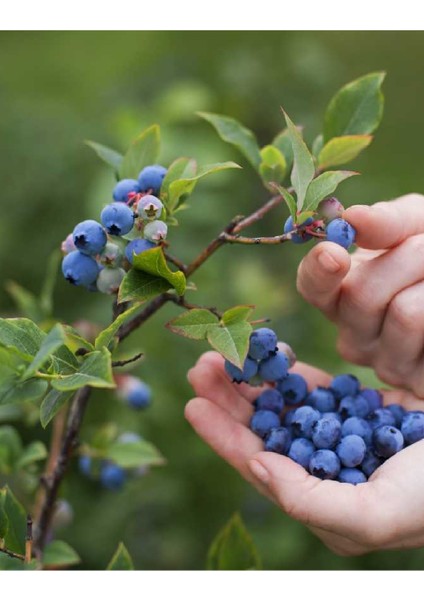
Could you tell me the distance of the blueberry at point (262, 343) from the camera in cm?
101

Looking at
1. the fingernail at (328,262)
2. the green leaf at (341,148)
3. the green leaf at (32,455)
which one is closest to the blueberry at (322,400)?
the fingernail at (328,262)

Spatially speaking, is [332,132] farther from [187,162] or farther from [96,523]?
[96,523]

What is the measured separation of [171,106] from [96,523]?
3.91 ft

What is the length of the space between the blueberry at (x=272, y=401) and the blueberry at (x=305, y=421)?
0.16 feet

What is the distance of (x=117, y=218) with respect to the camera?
920 millimetres

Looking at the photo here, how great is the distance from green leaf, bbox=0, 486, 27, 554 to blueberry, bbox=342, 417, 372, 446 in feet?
1.60

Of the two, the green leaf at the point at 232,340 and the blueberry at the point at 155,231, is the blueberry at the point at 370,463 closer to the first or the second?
the green leaf at the point at 232,340

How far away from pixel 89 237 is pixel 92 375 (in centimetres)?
21

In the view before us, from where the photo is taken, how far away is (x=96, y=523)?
190 centimetres

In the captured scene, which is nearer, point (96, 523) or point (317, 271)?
point (317, 271)

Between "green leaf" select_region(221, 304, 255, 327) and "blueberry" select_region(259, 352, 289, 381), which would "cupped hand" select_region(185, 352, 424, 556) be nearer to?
"blueberry" select_region(259, 352, 289, 381)

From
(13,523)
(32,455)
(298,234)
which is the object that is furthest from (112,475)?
(298,234)

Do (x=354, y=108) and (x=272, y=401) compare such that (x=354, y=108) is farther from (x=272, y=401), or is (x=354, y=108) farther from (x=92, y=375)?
(x=92, y=375)
